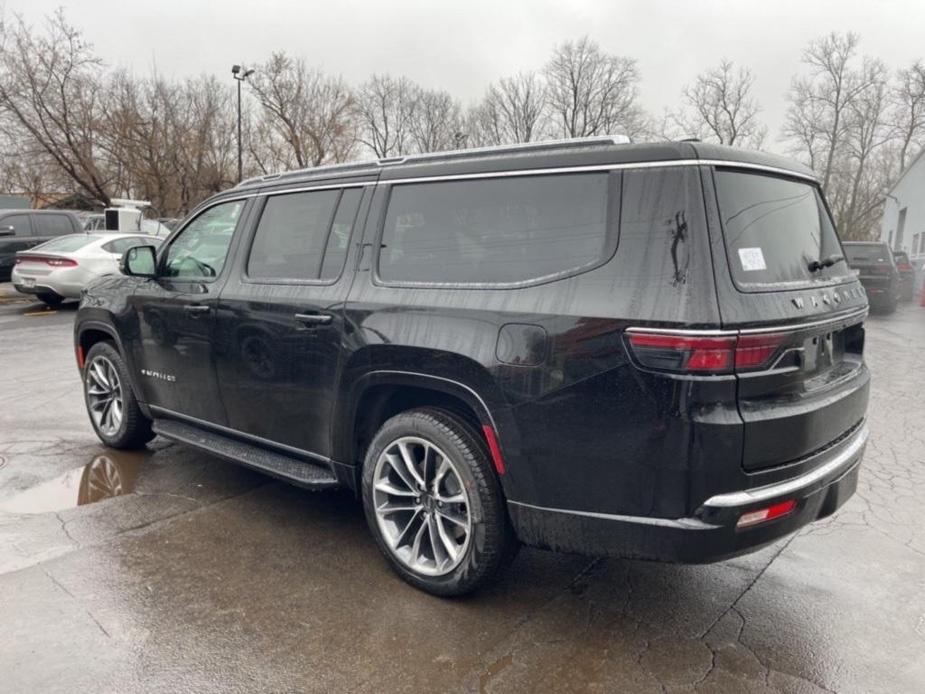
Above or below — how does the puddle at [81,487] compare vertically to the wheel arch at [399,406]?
below

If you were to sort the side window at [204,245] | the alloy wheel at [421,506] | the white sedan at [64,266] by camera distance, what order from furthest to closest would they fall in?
the white sedan at [64,266]
the side window at [204,245]
the alloy wheel at [421,506]

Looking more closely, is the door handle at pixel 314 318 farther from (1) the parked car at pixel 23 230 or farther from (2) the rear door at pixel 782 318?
(1) the parked car at pixel 23 230

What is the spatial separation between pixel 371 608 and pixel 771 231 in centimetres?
230

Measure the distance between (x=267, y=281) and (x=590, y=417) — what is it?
6.79 feet

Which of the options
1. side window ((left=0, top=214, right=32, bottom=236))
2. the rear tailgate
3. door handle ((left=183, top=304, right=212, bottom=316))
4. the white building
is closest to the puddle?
door handle ((left=183, top=304, right=212, bottom=316))

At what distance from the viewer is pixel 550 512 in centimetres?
255

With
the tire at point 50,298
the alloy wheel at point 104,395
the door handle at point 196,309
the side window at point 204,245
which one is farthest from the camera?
the tire at point 50,298

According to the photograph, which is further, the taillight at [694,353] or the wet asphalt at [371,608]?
the wet asphalt at [371,608]

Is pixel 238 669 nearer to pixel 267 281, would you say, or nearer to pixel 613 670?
pixel 613 670

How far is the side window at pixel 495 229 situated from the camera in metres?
2.52

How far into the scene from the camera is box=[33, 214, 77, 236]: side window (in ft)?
49.3

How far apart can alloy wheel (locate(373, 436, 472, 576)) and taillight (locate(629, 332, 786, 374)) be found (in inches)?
39.8

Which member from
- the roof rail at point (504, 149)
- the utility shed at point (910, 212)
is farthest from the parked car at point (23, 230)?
the utility shed at point (910, 212)

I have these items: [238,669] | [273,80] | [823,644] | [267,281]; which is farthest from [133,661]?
[273,80]
